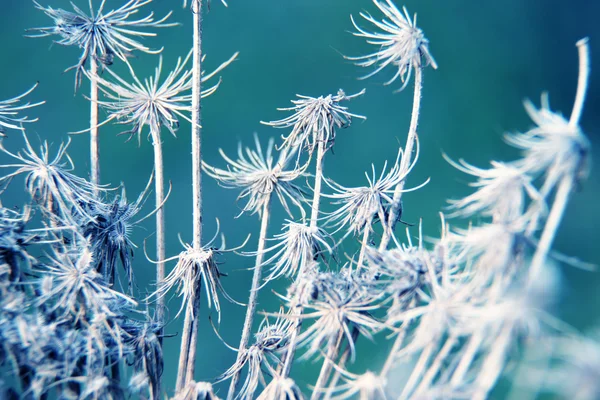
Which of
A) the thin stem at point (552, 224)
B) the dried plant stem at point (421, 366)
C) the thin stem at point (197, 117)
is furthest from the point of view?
the thin stem at point (197, 117)

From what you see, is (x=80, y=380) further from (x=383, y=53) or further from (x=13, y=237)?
(x=383, y=53)

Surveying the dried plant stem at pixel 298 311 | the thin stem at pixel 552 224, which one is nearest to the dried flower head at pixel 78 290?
the dried plant stem at pixel 298 311

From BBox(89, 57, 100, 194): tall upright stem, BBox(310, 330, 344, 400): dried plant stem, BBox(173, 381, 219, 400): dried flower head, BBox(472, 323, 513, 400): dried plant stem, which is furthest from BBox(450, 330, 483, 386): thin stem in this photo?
BBox(89, 57, 100, 194): tall upright stem

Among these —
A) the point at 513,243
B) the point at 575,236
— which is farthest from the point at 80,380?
the point at 575,236

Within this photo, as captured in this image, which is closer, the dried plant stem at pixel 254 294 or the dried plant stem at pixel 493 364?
the dried plant stem at pixel 493 364

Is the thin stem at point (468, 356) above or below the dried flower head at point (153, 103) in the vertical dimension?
below

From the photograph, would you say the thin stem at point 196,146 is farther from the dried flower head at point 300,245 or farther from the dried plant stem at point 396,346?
the dried plant stem at point 396,346

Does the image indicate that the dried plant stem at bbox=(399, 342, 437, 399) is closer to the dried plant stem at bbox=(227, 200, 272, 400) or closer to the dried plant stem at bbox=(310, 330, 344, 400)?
the dried plant stem at bbox=(310, 330, 344, 400)
